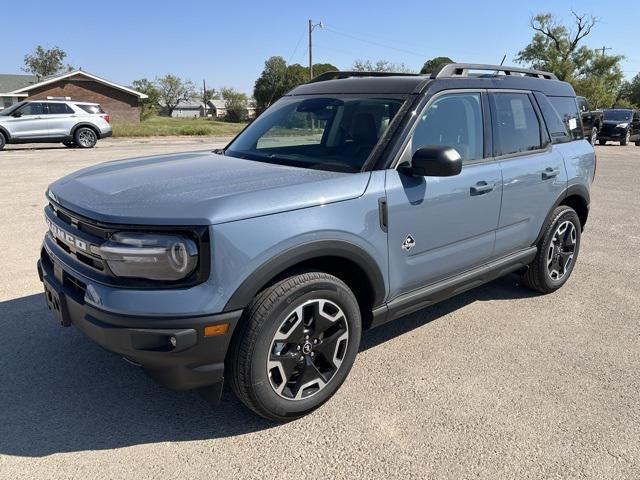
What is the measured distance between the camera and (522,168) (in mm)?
3873

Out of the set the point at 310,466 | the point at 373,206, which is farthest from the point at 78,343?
the point at 373,206

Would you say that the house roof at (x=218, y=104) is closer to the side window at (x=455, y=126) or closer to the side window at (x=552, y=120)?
the side window at (x=552, y=120)

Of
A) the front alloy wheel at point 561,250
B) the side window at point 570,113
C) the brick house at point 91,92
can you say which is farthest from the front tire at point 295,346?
the brick house at point 91,92

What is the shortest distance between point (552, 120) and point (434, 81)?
1.67 meters

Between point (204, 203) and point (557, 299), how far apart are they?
3479 millimetres

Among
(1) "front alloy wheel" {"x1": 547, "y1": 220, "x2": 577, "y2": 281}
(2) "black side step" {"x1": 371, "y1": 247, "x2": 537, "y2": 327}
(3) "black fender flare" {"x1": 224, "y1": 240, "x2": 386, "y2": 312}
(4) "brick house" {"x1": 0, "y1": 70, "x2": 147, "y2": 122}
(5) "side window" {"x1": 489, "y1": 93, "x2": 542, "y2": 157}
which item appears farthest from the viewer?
(4) "brick house" {"x1": 0, "y1": 70, "x2": 147, "y2": 122}

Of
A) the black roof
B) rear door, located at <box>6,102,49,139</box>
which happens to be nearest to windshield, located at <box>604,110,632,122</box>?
the black roof

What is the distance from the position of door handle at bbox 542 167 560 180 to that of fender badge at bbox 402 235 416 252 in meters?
1.67

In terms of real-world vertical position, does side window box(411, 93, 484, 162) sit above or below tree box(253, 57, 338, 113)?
below

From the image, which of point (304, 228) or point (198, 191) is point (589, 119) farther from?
point (198, 191)

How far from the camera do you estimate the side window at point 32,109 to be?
59.6 feet

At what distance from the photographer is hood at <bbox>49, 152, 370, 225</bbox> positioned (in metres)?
2.31

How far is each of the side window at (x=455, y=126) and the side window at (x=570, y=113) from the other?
1.29 metres

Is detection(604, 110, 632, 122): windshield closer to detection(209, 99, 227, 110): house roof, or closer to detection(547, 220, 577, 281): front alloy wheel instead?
detection(547, 220, 577, 281): front alloy wheel
